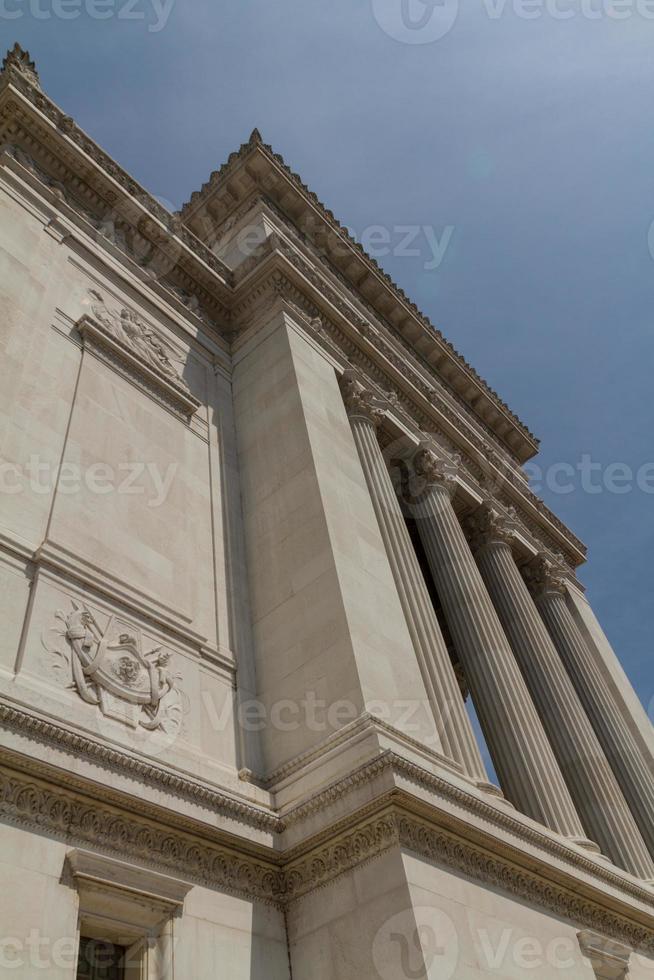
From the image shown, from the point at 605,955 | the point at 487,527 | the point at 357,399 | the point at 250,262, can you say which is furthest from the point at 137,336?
the point at 605,955

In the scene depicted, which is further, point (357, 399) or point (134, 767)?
point (357, 399)

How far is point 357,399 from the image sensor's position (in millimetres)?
20750

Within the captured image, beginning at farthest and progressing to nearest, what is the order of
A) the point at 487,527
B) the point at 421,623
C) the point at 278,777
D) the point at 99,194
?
the point at 487,527
the point at 99,194
the point at 421,623
the point at 278,777

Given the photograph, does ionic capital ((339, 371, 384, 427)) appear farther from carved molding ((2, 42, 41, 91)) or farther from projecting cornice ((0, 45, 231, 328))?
carved molding ((2, 42, 41, 91))

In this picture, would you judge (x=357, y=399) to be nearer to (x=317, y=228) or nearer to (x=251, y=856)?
(x=317, y=228)

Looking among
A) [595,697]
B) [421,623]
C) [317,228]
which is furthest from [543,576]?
[317,228]

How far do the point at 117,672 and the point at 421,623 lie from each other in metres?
7.41

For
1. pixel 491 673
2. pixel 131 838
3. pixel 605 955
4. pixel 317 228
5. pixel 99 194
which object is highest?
pixel 317 228

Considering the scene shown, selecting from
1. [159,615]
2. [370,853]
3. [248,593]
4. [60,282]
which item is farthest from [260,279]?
[370,853]

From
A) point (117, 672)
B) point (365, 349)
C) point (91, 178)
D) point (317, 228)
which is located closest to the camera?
point (117, 672)

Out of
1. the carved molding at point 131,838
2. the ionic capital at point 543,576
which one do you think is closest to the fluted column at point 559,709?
the ionic capital at point 543,576

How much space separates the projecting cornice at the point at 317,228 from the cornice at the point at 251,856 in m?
21.3

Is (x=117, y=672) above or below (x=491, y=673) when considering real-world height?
below

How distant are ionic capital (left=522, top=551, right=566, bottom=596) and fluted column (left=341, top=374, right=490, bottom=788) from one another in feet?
39.4
